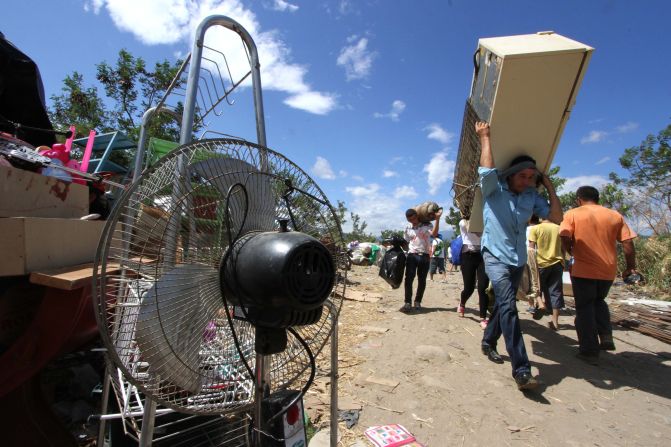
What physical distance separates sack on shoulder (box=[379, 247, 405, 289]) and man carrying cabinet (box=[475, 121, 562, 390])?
1.98m

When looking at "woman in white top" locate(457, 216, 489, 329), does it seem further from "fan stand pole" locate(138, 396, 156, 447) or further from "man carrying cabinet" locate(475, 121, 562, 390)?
"fan stand pole" locate(138, 396, 156, 447)

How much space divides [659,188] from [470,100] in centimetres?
2071

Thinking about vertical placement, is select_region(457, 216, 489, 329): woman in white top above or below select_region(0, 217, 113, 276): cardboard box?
below

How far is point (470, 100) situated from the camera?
341 centimetres

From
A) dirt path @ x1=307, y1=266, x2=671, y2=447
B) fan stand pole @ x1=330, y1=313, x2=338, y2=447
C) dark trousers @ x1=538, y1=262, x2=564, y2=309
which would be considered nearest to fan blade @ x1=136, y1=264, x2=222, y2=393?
fan stand pole @ x1=330, y1=313, x2=338, y2=447

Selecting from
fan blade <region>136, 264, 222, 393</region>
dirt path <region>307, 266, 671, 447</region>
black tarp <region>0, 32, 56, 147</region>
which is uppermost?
black tarp <region>0, 32, 56, 147</region>

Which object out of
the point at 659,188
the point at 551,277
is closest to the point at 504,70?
the point at 551,277

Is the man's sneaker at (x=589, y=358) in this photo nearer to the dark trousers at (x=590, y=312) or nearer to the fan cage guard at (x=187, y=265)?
the dark trousers at (x=590, y=312)

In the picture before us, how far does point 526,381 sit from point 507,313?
0.49 meters

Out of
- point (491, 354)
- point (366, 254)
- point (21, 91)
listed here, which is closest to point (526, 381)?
point (491, 354)

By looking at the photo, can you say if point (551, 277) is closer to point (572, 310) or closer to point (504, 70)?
point (572, 310)

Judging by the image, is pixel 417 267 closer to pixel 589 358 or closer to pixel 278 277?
pixel 589 358

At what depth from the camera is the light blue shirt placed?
293 cm

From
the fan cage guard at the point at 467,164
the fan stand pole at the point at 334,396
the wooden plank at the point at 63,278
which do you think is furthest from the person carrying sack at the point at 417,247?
the wooden plank at the point at 63,278
